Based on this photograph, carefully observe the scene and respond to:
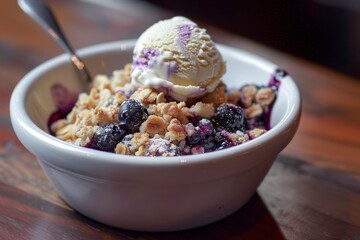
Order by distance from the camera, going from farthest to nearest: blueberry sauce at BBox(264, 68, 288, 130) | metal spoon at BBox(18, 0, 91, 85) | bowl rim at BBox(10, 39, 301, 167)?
metal spoon at BBox(18, 0, 91, 85) → blueberry sauce at BBox(264, 68, 288, 130) → bowl rim at BBox(10, 39, 301, 167)

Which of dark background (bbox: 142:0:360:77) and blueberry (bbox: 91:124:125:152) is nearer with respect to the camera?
blueberry (bbox: 91:124:125:152)

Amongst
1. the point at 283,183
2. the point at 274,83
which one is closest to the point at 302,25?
the point at 274,83

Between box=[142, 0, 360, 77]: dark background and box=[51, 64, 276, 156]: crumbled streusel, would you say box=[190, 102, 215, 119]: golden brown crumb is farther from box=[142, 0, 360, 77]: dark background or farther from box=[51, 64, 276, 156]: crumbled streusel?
box=[142, 0, 360, 77]: dark background

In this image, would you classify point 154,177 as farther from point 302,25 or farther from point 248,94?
point 302,25

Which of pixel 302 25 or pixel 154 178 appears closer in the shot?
pixel 154 178

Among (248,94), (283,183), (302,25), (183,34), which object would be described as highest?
(183,34)

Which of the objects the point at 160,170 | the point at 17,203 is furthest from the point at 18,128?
the point at 160,170

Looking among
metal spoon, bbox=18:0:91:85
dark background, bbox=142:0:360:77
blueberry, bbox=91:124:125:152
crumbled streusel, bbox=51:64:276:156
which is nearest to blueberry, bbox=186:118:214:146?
A: crumbled streusel, bbox=51:64:276:156
